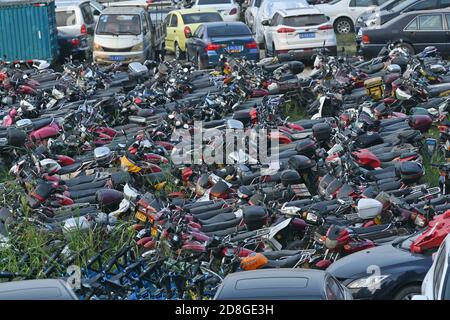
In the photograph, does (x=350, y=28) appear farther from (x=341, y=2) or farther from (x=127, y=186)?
(x=127, y=186)

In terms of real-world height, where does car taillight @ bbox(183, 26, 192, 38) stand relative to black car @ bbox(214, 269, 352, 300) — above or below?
above

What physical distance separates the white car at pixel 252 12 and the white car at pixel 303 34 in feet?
16.7

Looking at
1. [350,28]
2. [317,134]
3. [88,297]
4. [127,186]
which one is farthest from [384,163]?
[350,28]

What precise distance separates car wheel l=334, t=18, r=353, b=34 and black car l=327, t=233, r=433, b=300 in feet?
69.8

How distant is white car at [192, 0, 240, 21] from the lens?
103ft

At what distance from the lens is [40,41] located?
1006 inches

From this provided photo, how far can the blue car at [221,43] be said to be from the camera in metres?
23.3

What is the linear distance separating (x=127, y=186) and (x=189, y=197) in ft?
3.73

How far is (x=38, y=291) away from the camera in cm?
707

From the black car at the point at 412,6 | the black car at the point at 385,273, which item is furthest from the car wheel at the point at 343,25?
the black car at the point at 385,273

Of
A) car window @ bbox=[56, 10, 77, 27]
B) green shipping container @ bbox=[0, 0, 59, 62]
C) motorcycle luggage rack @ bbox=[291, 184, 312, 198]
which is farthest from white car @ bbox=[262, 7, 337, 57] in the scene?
motorcycle luggage rack @ bbox=[291, 184, 312, 198]

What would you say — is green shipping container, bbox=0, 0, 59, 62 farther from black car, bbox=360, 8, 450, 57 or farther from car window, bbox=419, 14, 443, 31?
car window, bbox=419, 14, 443, 31

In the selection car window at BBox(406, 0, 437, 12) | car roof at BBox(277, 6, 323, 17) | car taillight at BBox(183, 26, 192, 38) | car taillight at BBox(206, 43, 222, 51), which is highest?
car roof at BBox(277, 6, 323, 17)

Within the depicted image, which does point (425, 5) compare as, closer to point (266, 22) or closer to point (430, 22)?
point (430, 22)
